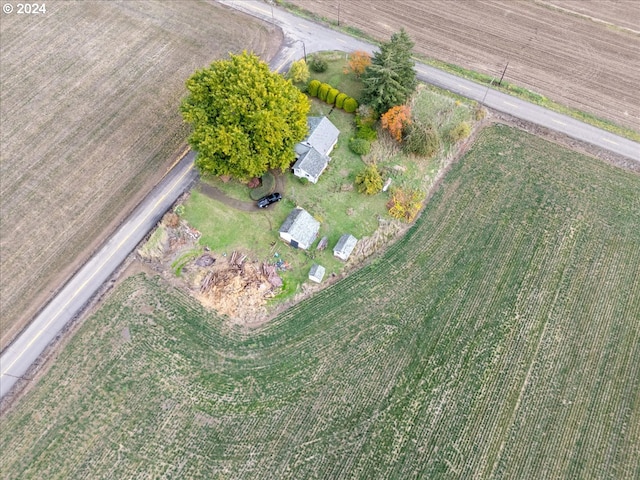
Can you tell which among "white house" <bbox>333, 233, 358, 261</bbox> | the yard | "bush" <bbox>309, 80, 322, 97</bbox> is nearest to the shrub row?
"bush" <bbox>309, 80, 322, 97</bbox>

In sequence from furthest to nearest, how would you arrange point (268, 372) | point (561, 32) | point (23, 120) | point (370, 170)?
1. point (561, 32)
2. point (23, 120)
3. point (370, 170)
4. point (268, 372)

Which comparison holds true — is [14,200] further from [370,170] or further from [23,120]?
[370,170]

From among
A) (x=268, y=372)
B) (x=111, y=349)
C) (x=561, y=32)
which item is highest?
(x=561, y=32)

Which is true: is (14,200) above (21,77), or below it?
below

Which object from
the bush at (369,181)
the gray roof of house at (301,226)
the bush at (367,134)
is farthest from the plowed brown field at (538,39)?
the gray roof of house at (301,226)

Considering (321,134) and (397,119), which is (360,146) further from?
(397,119)

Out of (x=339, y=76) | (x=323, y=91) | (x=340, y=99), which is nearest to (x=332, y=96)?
(x=340, y=99)

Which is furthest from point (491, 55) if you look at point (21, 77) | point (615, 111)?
point (21, 77)
